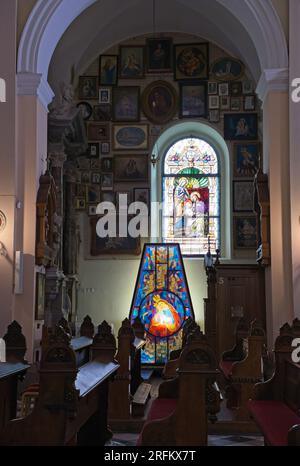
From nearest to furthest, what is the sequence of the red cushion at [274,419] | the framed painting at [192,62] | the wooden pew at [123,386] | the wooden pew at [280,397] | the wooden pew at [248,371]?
1. the red cushion at [274,419]
2. the wooden pew at [280,397]
3. the wooden pew at [248,371]
4. the wooden pew at [123,386]
5. the framed painting at [192,62]

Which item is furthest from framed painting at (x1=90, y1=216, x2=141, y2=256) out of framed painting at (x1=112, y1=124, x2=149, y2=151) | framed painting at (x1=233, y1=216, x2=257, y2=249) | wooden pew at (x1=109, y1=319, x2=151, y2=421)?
wooden pew at (x1=109, y1=319, x2=151, y2=421)

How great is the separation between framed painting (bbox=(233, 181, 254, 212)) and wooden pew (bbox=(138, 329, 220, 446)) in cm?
1136

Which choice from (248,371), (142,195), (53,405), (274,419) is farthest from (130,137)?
(53,405)

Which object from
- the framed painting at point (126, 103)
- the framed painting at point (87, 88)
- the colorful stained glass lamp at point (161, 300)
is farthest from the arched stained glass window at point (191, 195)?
the framed painting at point (87, 88)

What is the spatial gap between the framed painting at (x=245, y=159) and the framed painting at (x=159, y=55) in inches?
107

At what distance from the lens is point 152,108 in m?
16.1

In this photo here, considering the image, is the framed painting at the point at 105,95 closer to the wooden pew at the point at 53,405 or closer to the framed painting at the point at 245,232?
the framed painting at the point at 245,232

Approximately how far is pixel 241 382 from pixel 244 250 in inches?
297

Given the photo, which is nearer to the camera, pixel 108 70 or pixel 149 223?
pixel 149 223

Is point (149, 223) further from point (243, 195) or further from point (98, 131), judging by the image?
point (98, 131)

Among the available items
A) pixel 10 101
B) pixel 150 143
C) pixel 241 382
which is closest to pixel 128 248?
pixel 150 143

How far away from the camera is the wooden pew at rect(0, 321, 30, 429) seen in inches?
210

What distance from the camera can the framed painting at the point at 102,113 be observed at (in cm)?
1609

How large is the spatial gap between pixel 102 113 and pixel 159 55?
6.88ft
